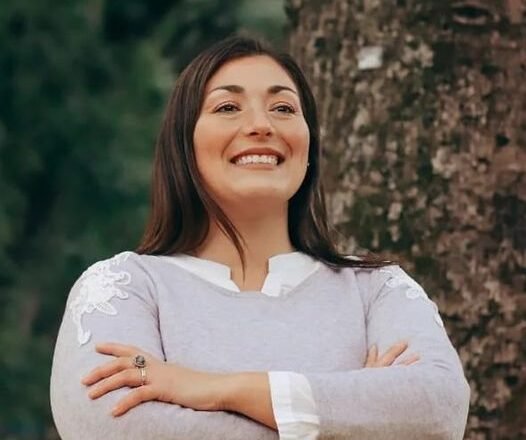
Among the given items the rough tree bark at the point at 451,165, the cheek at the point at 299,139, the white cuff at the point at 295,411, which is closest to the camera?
the white cuff at the point at 295,411

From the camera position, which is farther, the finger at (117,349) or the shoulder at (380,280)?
the shoulder at (380,280)

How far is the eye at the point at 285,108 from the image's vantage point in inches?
116

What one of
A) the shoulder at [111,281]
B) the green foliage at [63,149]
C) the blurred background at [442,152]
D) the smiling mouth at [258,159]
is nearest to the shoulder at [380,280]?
the smiling mouth at [258,159]

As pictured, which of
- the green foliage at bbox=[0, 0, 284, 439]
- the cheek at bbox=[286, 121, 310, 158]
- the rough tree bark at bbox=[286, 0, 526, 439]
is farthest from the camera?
the green foliage at bbox=[0, 0, 284, 439]

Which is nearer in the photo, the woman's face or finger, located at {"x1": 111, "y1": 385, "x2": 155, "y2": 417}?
finger, located at {"x1": 111, "y1": 385, "x2": 155, "y2": 417}

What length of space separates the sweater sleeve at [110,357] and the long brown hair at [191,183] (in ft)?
0.28

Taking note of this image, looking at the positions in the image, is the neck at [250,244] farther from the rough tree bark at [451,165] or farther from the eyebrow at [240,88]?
the rough tree bark at [451,165]

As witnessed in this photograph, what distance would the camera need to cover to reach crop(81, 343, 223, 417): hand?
2721 millimetres

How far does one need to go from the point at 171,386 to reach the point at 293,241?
43cm

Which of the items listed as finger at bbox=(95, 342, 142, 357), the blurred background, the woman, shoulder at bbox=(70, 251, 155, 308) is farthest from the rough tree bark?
finger at bbox=(95, 342, 142, 357)

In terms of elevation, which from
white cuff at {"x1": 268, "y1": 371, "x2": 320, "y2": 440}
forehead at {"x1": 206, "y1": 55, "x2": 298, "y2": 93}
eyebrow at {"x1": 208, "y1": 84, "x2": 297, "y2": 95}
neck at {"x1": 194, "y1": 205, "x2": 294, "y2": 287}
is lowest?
white cuff at {"x1": 268, "y1": 371, "x2": 320, "y2": 440}

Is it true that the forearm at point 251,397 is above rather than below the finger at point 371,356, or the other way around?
below

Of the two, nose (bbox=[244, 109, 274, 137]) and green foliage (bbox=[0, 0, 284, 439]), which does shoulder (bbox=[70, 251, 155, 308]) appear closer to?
nose (bbox=[244, 109, 274, 137])

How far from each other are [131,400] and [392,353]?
Result: 1.36 feet
